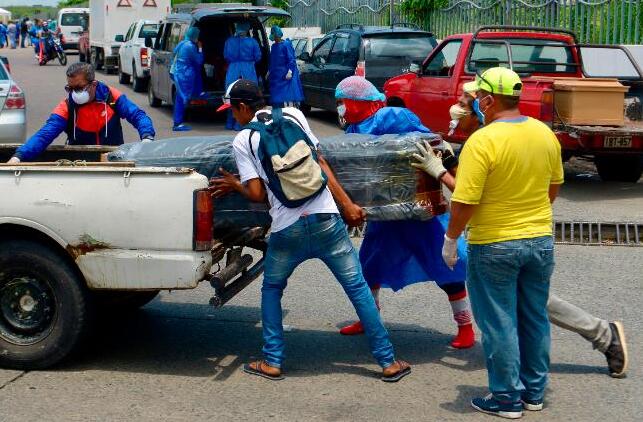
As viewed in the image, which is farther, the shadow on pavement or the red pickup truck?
the red pickup truck

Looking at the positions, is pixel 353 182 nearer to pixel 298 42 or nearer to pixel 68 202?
pixel 68 202

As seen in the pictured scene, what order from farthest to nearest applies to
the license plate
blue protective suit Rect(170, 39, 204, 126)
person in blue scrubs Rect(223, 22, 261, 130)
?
blue protective suit Rect(170, 39, 204, 126) → person in blue scrubs Rect(223, 22, 261, 130) → the license plate

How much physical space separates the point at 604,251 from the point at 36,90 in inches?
803

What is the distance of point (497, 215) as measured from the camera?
502 cm

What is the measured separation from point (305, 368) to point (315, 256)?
74cm

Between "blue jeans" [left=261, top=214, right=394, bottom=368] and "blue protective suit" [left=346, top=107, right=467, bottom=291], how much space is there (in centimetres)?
65

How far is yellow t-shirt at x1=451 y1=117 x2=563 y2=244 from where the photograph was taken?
4922 mm

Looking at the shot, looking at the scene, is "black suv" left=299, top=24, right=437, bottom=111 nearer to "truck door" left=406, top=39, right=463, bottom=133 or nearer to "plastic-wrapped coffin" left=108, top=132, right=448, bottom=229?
"truck door" left=406, top=39, right=463, bottom=133

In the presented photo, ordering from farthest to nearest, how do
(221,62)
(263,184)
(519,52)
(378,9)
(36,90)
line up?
(378,9) → (36,90) → (221,62) → (519,52) → (263,184)

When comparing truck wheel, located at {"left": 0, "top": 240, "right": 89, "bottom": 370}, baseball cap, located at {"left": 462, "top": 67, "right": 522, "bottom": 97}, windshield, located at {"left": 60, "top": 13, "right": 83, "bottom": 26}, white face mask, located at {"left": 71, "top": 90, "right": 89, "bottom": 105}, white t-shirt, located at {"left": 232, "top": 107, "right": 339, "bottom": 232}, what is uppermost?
baseball cap, located at {"left": 462, "top": 67, "right": 522, "bottom": 97}

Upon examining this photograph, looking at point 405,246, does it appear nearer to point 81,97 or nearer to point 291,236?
point 291,236

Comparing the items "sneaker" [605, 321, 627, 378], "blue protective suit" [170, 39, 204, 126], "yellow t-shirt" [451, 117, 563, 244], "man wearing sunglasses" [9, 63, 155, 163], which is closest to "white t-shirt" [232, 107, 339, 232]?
"yellow t-shirt" [451, 117, 563, 244]

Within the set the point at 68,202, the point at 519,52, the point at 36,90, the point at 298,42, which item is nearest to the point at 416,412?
the point at 68,202

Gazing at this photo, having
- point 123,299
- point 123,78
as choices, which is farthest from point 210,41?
point 123,299
